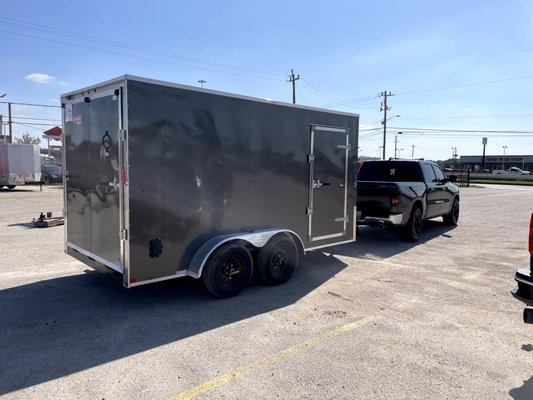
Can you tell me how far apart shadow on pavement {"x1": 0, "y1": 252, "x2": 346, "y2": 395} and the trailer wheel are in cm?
16

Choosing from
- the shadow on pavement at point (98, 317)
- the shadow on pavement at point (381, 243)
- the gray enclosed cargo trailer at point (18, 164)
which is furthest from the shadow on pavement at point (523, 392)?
the gray enclosed cargo trailer at point (18, 164)

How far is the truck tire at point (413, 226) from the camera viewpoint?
10000 mm

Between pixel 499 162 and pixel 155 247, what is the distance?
4912 inches

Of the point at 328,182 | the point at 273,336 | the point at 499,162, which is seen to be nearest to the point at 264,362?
the point at 273,336

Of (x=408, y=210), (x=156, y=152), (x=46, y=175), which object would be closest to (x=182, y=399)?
(x=156, y=152)

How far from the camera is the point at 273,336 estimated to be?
446cm

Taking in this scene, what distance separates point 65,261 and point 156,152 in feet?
12.3

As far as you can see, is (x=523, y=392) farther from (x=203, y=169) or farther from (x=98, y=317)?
(x=98, y=317)

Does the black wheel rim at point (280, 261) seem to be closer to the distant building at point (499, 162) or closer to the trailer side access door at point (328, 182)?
the trailer side access door at point (328, 182)

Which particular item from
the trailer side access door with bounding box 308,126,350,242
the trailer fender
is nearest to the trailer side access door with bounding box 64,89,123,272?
the trailer fender

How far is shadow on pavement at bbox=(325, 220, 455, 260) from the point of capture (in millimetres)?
8827

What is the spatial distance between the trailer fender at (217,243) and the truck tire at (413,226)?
4913 mm

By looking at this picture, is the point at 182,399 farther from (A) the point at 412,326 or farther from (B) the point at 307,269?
(B) the point at 307,269

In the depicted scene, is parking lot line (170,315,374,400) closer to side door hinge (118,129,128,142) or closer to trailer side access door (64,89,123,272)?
trailer side access door (64,89,123,272)
